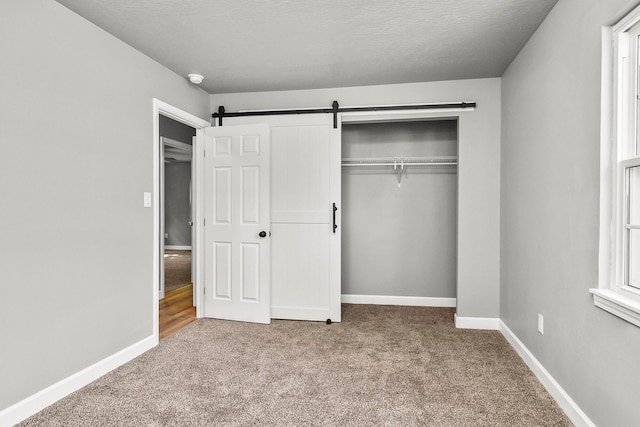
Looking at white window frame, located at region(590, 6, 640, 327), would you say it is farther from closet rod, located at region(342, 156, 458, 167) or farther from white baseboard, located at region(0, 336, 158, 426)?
white baseboard, located at region(0, 336, 158, 426)

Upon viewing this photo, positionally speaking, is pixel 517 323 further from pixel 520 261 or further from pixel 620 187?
pixel 620 187

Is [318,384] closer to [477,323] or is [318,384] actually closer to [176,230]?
[477,323]

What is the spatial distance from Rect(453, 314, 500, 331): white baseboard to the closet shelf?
167 cm

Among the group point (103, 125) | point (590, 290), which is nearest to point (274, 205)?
point (103, 125)

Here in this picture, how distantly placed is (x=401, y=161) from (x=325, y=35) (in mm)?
2021

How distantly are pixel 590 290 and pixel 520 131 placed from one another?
1.56 metres

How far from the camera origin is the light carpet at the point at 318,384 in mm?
2000

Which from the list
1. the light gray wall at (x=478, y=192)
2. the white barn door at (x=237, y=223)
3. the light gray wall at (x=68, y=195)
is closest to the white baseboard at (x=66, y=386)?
the light gray wall at (x=68, y=195)

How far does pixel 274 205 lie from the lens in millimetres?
3830

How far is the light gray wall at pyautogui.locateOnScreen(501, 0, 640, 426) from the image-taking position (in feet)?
5.52

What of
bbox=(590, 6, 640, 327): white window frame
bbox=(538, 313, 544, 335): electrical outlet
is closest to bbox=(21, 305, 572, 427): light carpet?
bbox=(538, 313, 544, 335): electrical outlet

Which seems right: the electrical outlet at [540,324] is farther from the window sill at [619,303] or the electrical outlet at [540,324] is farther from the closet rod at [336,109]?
the closet rod at [336,109]

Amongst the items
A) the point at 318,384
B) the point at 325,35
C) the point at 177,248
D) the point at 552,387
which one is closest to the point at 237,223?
the point at 318,384

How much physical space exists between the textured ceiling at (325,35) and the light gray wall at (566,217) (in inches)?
13.3
